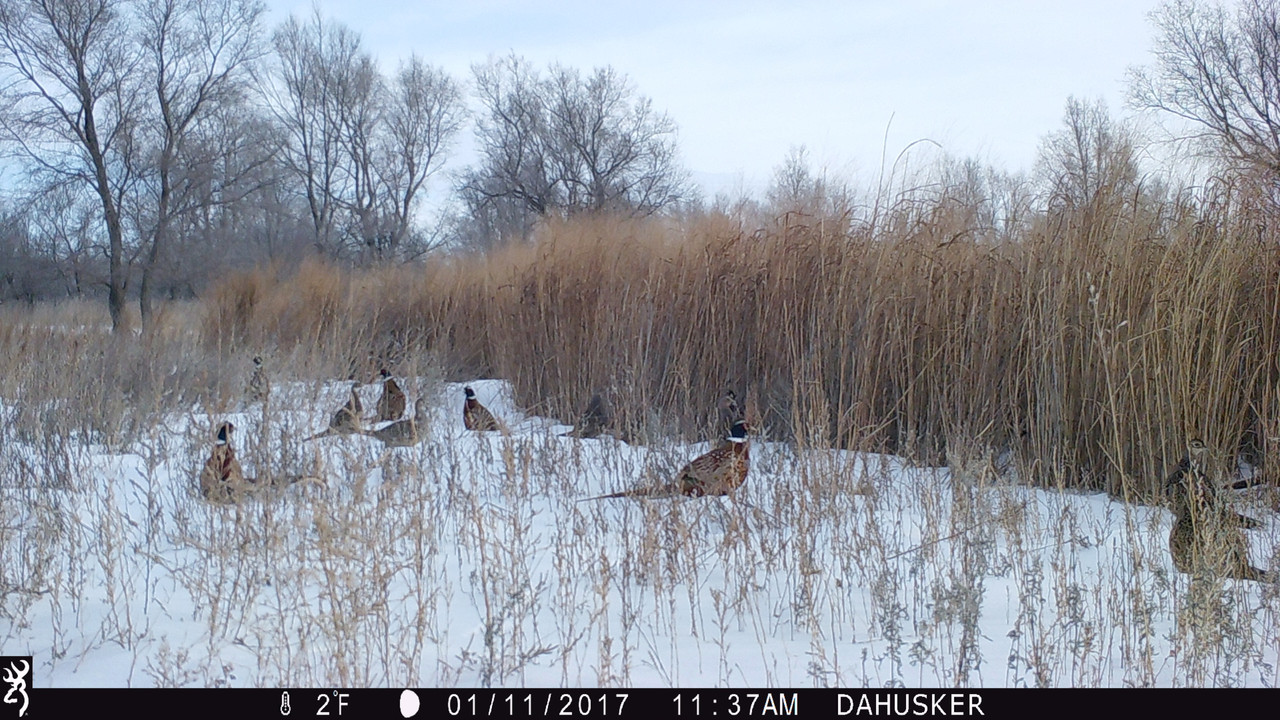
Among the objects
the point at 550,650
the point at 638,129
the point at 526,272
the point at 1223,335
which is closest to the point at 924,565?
the point at 550,650

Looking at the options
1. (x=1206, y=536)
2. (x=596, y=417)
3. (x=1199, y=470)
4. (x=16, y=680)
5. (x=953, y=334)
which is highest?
(x=953, y=334)

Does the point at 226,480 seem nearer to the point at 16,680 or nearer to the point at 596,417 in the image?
the point at 16,680

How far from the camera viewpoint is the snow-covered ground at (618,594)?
287cm

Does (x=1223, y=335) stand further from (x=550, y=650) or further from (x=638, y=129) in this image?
(x=638, y=129)

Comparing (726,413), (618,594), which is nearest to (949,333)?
(726,413)

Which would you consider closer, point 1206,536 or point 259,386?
point 1206,536

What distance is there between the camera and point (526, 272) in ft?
28.3

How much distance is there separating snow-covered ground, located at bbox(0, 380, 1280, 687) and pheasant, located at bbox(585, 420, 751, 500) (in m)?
0.12

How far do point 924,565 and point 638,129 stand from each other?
1054 inches

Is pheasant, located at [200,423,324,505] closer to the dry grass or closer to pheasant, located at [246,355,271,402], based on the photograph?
pheasant, located at [246,355,271,402]

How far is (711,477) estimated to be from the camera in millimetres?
4340

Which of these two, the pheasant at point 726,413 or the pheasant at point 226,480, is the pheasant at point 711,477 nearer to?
the pheasant at point 726,413
